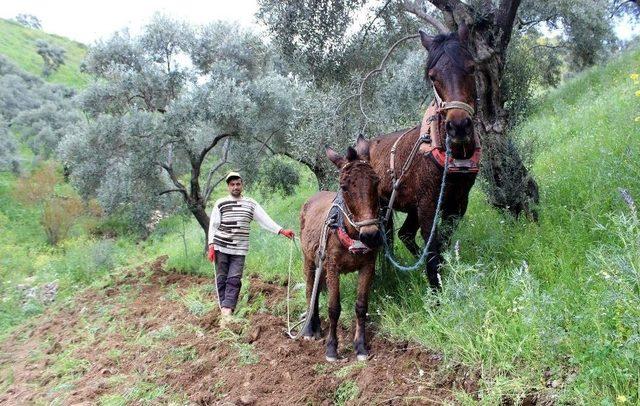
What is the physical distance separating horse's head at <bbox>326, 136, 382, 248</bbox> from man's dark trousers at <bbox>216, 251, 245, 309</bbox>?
324cm

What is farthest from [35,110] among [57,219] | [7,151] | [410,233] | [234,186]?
[410,233]

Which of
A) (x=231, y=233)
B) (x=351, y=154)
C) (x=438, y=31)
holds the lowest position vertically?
(x=231, y=233)

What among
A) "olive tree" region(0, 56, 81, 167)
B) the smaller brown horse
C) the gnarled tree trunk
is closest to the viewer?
the smaller brown horse

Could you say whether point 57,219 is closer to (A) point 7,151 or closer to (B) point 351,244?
(A) point 7,151

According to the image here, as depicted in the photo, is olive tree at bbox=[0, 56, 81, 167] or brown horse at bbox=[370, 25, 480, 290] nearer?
brown horse at bbox=[370, 25, 480, 290]

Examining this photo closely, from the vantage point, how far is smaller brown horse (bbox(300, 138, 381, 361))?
444 centimetres

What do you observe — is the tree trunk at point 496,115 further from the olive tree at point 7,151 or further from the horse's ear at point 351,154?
the olive tree at point 7,151

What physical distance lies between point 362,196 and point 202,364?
9.28ft

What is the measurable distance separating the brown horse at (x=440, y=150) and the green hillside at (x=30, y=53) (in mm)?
54498

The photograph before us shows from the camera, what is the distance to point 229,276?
23.9ft

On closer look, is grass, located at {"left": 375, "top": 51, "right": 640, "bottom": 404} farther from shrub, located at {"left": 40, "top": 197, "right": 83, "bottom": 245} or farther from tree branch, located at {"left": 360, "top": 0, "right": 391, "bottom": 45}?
shrub, located at {"left": 40, "top": 197, "right": 83, "bottom": 245}

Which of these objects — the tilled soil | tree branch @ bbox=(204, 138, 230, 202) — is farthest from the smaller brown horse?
tree branch @ bbox=(204, 138, 230, 202)

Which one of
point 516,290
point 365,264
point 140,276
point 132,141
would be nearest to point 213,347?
point 365,264

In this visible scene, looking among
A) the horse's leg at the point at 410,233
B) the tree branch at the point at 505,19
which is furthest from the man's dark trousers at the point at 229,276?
the tree branch at the point at 505,19
